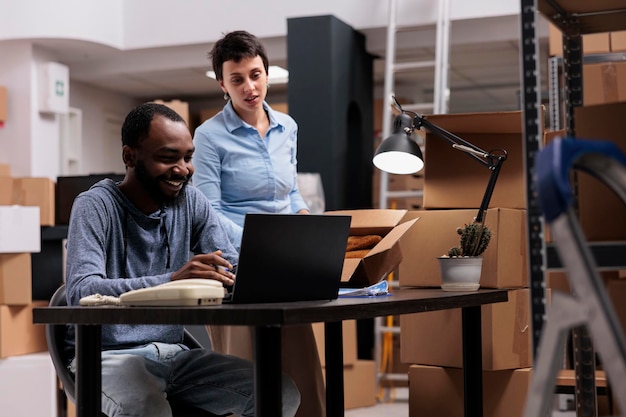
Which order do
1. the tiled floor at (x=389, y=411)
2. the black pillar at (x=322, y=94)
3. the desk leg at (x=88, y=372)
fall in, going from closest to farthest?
the desk leg at (x=88, y=372)
the tiled floor at (x=389, y=411)
the black pillar at (x=322, y=94)

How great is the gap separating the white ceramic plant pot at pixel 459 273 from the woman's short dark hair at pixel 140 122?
0.89 m

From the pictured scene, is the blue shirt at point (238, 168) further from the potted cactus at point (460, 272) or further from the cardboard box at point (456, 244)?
the potted cactus at point (460, 272)

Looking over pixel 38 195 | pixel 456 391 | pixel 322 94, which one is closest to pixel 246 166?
pixel 456 391

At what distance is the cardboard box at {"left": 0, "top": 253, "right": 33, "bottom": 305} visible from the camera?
15.8 ft

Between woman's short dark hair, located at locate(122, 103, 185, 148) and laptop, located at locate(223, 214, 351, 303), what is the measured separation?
0.51 m

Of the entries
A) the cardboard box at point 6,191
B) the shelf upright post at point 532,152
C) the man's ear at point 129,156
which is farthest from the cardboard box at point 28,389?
the shelf upright post at point 532,152

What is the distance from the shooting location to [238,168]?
2.92 metres

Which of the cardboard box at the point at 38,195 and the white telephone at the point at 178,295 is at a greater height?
the cardboard box at the point at 38,195

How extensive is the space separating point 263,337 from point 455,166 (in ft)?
5.40

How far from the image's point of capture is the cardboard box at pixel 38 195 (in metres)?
5.11

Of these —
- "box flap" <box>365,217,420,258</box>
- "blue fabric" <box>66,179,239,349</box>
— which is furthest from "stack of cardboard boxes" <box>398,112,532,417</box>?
"blue fabric" <box>66,179,239,349</box>

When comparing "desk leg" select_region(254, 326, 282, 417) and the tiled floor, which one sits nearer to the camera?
"desk leg" select_region(254, 326, 282, 417)

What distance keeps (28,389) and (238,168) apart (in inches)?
77.9

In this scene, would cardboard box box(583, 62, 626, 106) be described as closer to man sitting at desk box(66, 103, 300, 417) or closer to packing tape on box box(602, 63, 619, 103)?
packing tape on box box(602, 63, 619, 103)
